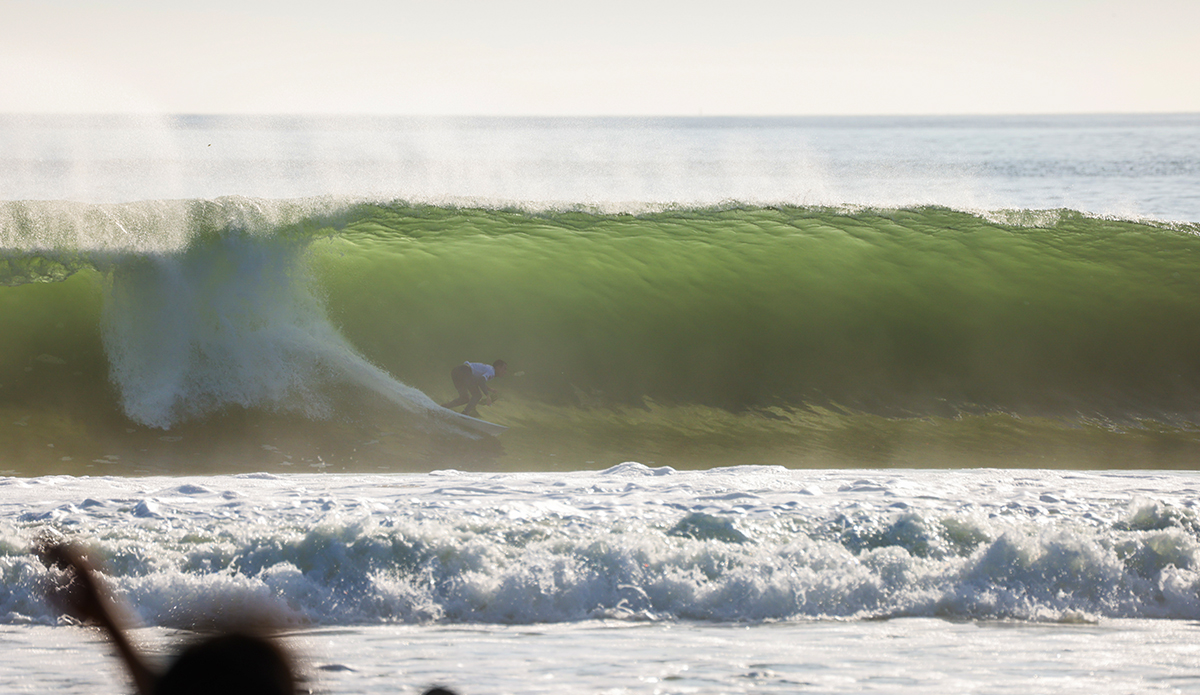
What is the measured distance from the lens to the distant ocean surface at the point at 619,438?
4121 millimetres

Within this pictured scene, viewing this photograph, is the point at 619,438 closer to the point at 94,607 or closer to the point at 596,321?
the point at 596,321

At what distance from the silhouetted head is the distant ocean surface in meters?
2.64

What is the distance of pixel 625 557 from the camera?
464 cm

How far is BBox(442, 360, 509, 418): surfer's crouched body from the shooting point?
28.5 feet

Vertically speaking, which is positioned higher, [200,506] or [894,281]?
[894,281]

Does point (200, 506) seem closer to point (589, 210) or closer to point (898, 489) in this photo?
point (898, 489)

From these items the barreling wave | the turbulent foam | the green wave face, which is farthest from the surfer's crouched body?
the turbulent foam

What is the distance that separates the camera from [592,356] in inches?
383

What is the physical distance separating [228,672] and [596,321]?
9488 millimetres

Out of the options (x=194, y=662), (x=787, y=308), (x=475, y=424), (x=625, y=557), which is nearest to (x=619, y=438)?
(x=475, y=424)

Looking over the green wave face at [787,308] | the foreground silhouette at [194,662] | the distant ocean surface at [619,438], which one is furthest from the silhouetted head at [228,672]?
the green wave face at [787,308]

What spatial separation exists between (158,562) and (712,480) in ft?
11.1

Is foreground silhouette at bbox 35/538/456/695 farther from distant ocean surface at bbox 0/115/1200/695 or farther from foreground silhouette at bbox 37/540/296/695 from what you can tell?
distant ocean surface at bbox 0/115/1200/695

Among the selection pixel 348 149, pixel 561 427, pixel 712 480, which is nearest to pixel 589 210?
pixel 561 427
